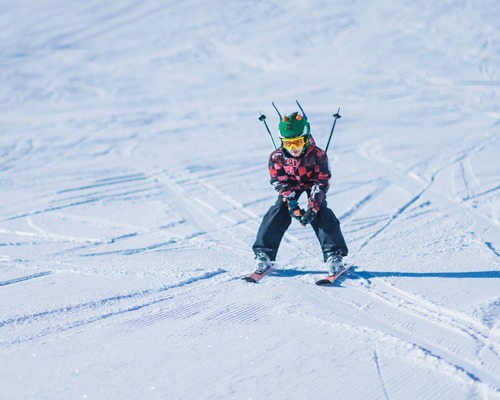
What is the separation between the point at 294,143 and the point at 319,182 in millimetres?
376

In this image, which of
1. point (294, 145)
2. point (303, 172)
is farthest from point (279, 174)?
point (294, 145)

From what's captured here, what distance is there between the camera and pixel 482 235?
580 cm

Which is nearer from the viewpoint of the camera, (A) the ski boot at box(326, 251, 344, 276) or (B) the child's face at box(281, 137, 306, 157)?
(B) the child's face at box(281, 137, 306, 157)

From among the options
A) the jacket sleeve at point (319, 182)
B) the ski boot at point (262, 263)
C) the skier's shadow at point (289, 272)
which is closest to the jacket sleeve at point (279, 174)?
the jacket sleeve at point (319, 182)

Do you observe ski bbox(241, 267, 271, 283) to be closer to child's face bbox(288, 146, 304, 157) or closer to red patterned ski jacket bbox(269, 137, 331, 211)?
red patterned ski jacket bbox(269, 137, 331, 211)

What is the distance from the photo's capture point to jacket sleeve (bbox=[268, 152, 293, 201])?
187 inches

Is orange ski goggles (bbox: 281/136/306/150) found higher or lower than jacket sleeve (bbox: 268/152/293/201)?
higher

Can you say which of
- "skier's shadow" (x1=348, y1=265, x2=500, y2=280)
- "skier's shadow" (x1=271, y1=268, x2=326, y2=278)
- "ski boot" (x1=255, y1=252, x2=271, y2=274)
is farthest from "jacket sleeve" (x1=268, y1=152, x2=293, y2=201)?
"skier's shadow" (x1=348, y1=265, x2=500, y2=280)

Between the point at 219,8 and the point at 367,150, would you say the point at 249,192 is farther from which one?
the point at 219,8

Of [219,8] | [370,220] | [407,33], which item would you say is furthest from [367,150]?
[219,8]

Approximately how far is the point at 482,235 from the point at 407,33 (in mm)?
12874

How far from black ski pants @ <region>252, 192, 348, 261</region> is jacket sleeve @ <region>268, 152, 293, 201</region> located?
11cm

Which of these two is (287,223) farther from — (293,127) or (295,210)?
Result: (293,127)

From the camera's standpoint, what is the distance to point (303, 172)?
185 inches
